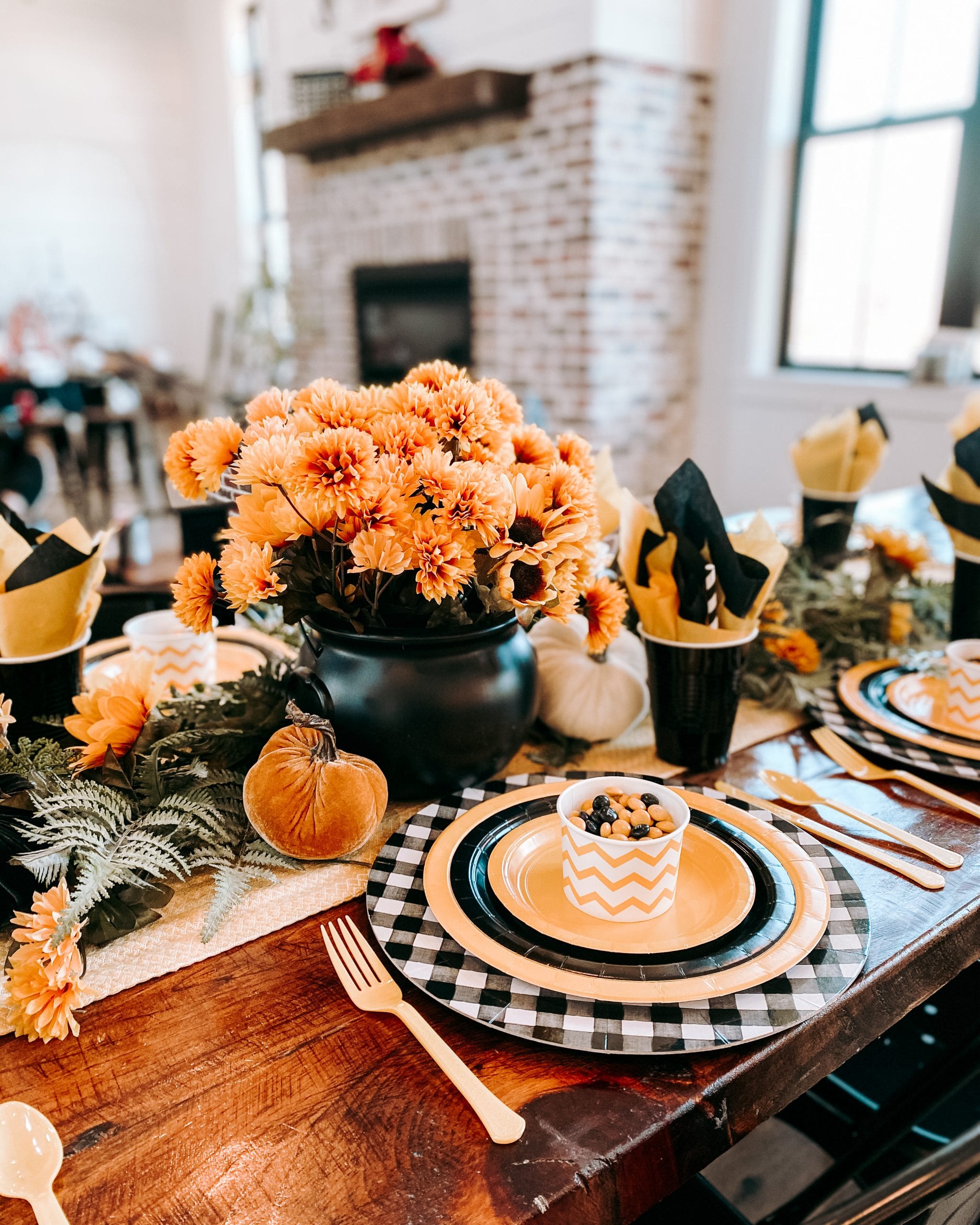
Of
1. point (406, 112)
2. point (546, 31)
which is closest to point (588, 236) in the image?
point (546, 31)

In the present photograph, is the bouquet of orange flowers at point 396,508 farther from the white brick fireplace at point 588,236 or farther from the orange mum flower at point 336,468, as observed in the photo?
the white brick fireplace at point 588,236

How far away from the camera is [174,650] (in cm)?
101

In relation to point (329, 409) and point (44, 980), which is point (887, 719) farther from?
point (44, 980)

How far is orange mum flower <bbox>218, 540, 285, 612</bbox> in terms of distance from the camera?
695 millimetres

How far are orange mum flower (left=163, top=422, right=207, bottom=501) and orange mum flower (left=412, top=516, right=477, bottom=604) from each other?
0.73 ft

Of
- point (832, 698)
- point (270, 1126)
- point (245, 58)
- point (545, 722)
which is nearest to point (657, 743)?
point (545, 722)

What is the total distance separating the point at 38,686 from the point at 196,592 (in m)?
0.22

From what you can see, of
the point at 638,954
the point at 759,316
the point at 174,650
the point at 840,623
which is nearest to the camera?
the point at 638,954

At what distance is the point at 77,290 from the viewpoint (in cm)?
708

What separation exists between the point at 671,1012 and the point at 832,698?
22.1 inches

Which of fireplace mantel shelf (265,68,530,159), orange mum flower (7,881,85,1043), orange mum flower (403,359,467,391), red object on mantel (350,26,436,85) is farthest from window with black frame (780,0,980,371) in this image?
orange mum flower (7,881,85,1043)

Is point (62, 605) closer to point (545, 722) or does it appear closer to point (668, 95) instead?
point (545, 722)

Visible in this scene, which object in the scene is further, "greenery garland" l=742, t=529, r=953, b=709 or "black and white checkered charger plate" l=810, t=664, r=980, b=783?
"greenery garland" l=742, t=529, r=953, b=709

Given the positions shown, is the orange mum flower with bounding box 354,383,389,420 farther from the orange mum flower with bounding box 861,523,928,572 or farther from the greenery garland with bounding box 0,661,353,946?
the orange mum flower with bounding box 861,523,928,572
